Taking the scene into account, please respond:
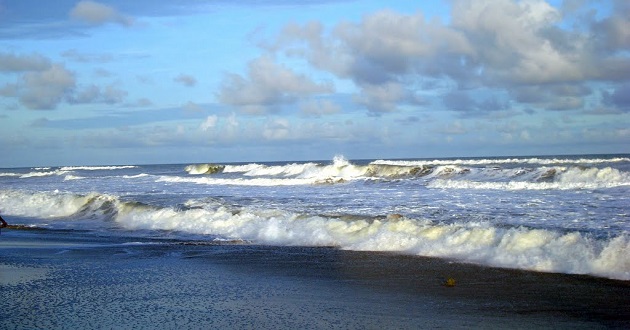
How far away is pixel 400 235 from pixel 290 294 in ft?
16.3

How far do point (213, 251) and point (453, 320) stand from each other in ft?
23.2

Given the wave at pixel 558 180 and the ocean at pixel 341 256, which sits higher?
the wave at pixel 558 180

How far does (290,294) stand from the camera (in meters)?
8.84

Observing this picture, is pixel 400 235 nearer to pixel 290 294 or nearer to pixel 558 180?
pixel 290 294

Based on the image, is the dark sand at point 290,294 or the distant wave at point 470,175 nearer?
the dark sand at point 290,294

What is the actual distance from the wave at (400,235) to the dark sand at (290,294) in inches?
25.1

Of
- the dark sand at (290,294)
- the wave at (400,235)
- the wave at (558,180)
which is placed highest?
the wave at (558,180)

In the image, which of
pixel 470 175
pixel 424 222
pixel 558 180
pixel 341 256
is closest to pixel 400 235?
pixel 424 222

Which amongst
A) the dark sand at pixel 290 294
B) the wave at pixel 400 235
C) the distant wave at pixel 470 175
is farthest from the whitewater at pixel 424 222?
the dark sand at pixel 290 294

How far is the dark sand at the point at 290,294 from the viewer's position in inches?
288

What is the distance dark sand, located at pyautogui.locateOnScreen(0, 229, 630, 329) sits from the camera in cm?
730

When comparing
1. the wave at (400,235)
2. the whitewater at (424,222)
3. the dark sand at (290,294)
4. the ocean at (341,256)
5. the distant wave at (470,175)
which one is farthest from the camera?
the distant wave at (470,175)

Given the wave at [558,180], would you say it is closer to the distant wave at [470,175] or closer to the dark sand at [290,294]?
the distant wave at [470,175]

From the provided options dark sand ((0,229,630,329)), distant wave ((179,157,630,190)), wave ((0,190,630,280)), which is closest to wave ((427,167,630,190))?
distant wave ((179,157,630,190))
